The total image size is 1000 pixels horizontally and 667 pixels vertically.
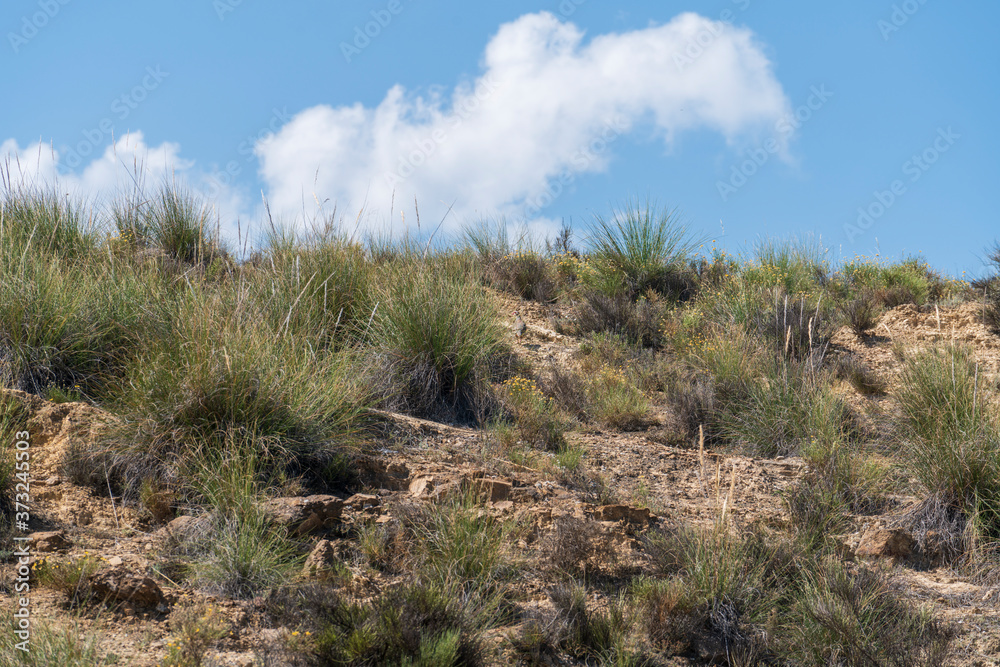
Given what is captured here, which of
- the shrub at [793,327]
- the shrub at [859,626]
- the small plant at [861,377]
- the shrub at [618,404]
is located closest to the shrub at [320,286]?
the shrub at [618,404]

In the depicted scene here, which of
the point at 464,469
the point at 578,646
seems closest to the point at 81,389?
the point at 464,469

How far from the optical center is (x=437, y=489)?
16.9 feet

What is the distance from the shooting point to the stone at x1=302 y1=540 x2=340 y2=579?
14.0 feet

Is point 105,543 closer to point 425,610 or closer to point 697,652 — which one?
point 425,610

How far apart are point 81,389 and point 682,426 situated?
18.9ft

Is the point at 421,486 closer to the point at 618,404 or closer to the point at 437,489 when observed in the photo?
the point at 437,489

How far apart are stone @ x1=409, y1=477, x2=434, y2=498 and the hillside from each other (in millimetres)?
27

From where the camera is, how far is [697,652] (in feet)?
14.2

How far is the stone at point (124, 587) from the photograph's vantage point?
3752 millimetres

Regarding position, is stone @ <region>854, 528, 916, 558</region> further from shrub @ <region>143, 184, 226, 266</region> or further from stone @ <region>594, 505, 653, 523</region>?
shrub @ <region>143, 184, 226, 266</region>

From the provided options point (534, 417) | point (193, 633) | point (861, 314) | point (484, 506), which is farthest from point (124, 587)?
point (861, 314)

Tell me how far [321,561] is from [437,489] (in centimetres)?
104

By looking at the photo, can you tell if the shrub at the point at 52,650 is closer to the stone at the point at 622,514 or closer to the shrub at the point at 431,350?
the stone at the point at 622,514

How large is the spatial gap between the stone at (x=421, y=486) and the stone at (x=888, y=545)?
10.9 ft
